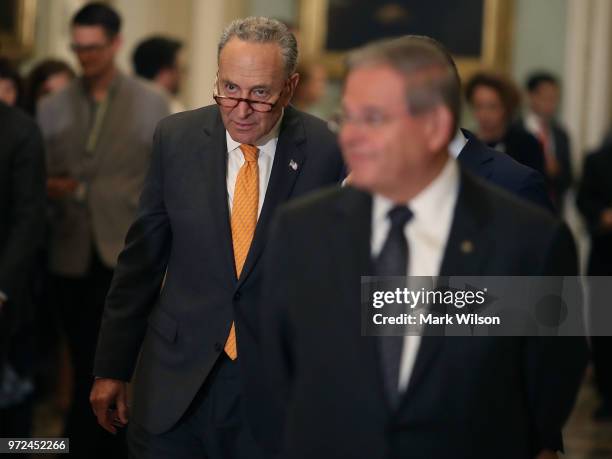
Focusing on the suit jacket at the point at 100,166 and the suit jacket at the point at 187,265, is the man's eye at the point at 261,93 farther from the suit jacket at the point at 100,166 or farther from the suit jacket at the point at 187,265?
the suit jacket at the point at 100,166

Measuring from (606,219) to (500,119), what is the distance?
70.4 inches

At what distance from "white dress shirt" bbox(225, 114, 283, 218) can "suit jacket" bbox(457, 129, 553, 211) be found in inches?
23.1

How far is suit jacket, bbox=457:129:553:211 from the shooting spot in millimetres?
3853

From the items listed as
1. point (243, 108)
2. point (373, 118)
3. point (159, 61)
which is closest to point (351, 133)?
point (373, 118)

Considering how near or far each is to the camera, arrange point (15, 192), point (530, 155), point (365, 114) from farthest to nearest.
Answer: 1. point (530, 155)
2. point (15, 192)
3. point (365, 114)

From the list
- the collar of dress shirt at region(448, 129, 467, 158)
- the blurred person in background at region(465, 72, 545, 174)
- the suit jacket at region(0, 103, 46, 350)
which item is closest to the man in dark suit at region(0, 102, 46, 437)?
the suit jacket at region(0, 103, 46, 350)

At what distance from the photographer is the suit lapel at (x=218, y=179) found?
3912 mm

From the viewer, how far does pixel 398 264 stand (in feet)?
9.18

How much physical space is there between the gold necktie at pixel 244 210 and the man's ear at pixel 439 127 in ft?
4.11

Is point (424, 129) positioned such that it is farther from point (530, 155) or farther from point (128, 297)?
point (530, 155)

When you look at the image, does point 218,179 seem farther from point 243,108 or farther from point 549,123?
point 549,123

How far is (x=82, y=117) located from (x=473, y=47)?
5.74 meters

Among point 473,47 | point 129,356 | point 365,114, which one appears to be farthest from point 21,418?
point 473,47

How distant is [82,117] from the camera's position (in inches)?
264
